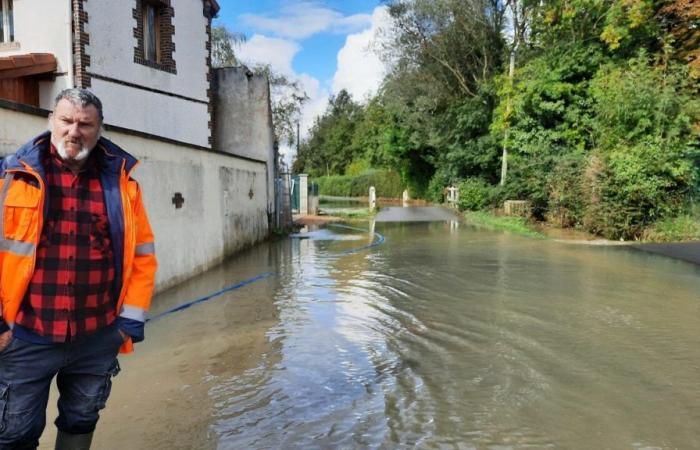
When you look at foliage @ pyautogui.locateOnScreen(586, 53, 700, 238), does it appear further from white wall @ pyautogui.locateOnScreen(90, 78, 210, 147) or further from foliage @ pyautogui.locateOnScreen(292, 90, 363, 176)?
foliage @ pyautogui.locateOnScreen(292, 90, 363, 176)

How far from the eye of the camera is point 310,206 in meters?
26.7

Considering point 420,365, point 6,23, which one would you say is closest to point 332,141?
point 6,23

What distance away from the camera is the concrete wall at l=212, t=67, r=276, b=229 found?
1561 centimetres

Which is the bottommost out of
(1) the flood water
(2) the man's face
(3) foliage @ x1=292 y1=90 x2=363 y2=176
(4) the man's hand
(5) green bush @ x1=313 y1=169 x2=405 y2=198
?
(1) the flood water

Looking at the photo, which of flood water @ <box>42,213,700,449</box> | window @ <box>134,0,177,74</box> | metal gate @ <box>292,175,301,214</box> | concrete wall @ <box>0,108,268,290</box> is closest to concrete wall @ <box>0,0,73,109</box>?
window @ <box>134,0,177,74</box>

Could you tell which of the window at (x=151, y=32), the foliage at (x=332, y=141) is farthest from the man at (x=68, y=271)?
the foliage at (x=332, y=141)

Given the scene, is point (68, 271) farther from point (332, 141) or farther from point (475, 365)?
point (332, 141)

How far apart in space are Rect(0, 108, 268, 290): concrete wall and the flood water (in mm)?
568

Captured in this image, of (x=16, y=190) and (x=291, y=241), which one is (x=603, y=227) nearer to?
(x=291, y=241)

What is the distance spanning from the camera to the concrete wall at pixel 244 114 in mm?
15609

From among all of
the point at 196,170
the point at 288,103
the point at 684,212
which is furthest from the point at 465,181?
the point at 196,170

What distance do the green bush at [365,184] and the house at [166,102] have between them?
29.8m

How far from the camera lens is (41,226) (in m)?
2.42

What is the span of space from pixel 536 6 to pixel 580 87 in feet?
15.0
